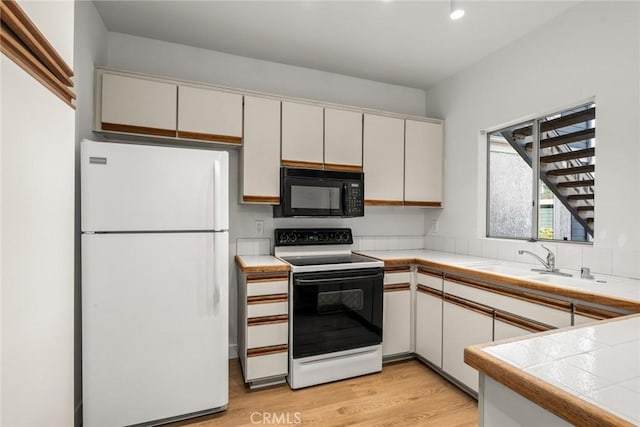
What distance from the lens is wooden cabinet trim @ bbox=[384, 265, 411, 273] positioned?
2658mm

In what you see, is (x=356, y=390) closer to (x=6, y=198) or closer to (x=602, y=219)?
(x=602, y=219)

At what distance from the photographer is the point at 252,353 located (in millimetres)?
2256

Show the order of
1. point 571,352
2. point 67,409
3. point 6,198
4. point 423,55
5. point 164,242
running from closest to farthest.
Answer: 1. point 6,198
2. point 571,352
3. point 67,409
4. point 164,242
5. point 423,55

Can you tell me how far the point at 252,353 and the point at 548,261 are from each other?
82.5 inches

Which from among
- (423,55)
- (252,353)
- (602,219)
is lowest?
(252,353)

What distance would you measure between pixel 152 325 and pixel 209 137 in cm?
135

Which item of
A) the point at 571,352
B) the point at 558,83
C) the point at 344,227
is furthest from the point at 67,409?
the point at 558,83

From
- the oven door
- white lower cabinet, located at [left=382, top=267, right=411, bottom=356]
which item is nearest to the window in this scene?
white lower cabinet, located at [left=382, top=267, right=411, bottom=356]

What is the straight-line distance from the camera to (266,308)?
227 cm

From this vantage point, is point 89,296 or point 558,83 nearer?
point 89,296

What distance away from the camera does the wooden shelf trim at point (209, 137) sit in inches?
93.7

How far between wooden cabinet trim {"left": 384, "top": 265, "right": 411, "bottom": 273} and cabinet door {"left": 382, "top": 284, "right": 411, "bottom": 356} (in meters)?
0.12

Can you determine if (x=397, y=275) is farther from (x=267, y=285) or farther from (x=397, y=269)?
(x=267, y=285)

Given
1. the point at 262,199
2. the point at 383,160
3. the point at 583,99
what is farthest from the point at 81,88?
the point at 583,99
